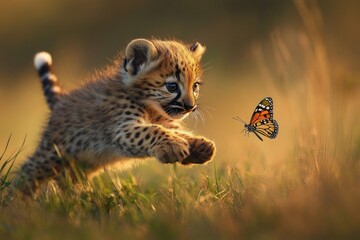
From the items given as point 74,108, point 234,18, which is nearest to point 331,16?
point 234,18

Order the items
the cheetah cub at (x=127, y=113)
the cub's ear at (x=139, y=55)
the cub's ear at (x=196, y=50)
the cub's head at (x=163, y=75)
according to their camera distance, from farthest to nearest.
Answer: the cub's ear at (x=196, y=50)
the cub's ear at (x=139, y=55)
the cub's head at (x=163, y=75)
the cheetah cub at (x=127, y=113)

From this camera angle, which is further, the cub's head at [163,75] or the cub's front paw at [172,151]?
the cub's head at [163,75]

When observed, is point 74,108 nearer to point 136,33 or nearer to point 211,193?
point 211,193

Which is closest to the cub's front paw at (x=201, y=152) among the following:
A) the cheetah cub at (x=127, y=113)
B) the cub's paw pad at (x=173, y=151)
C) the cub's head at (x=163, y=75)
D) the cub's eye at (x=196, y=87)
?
the cheetah cub at (x=127, y=113)

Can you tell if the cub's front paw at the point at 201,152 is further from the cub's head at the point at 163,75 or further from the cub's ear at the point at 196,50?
the cub's ear at the point at 196,50

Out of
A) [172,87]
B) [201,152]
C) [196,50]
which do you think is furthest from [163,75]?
[201,152]

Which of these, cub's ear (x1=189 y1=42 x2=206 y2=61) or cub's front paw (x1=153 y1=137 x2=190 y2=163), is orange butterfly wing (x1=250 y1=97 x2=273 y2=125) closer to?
cub's front paw (x1=153 y1=137 x2=190 y2=163)
